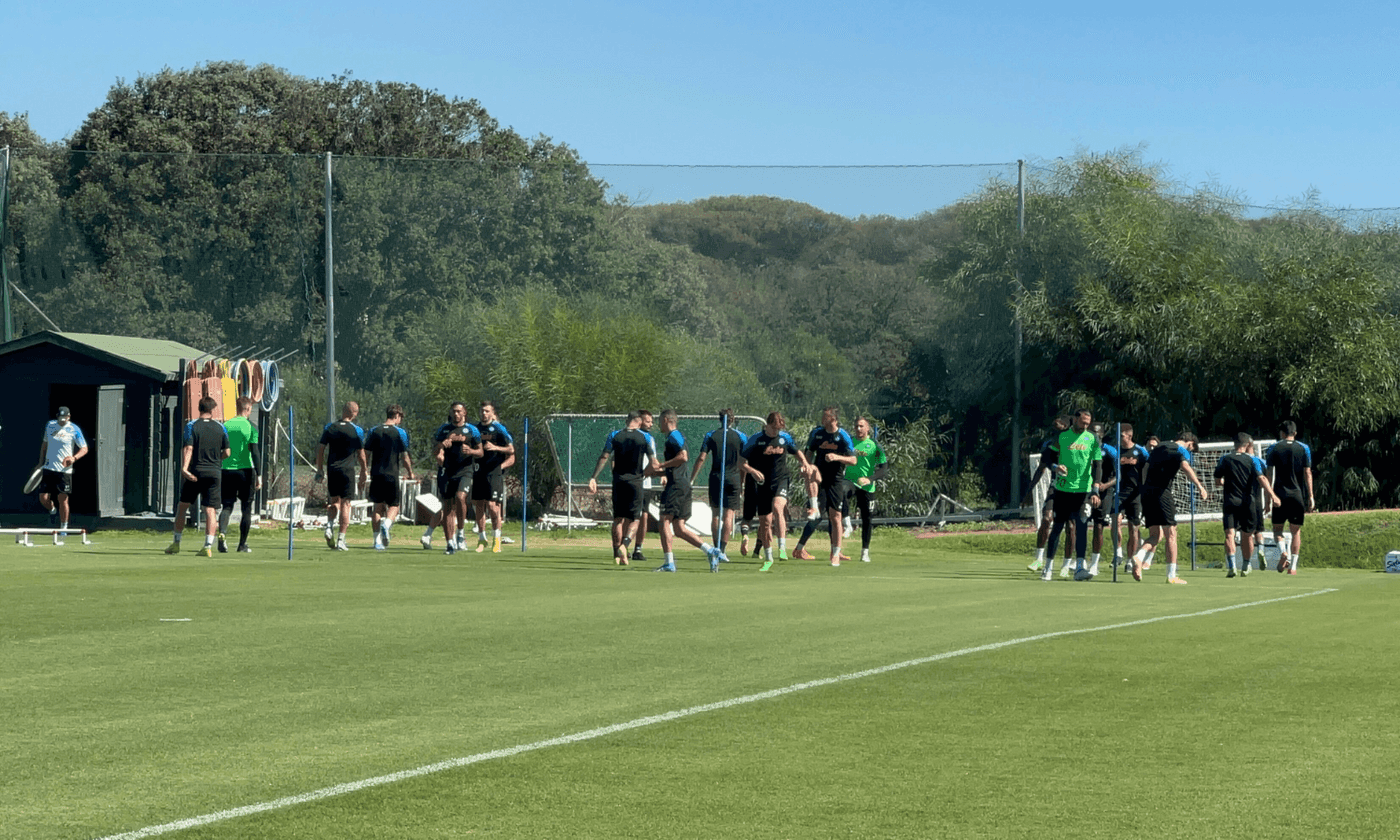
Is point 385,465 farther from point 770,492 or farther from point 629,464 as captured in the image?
point 770,492

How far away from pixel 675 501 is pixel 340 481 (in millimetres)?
5227

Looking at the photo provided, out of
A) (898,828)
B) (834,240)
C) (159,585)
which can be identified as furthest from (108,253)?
(898,828)

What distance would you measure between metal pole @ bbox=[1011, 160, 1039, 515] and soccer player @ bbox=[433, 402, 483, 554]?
18.6m

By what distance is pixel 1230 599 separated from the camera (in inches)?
645

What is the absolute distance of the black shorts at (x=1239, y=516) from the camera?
71.9 feet

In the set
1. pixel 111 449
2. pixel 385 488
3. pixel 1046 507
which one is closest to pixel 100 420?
pixel 111 449

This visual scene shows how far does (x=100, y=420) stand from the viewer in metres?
28.4

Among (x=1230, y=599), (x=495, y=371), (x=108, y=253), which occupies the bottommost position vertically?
(x=1230, y=599)

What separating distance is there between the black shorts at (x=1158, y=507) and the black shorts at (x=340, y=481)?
10055mm

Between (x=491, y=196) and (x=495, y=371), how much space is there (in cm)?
661

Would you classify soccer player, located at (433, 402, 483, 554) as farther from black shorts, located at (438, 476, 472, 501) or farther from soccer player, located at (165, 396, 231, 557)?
soccer player, located at (165, 396, 231, 557)

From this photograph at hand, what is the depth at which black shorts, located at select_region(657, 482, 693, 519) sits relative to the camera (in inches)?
756

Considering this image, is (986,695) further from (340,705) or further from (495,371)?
(495,371)

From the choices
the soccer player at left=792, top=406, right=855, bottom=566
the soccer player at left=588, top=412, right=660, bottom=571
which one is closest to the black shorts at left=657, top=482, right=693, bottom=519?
the soccer player at left=588, top=412, right=660, bottom=571
